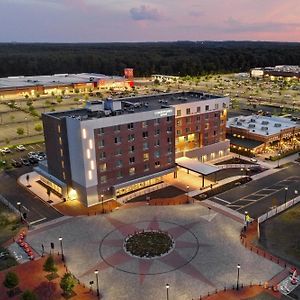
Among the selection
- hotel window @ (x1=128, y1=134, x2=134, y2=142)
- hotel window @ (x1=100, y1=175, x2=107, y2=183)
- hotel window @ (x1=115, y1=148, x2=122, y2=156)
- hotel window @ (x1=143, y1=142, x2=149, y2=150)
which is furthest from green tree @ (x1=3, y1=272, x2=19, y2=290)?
hotel window @ (x1=143, y1=142, x2=149, y2=150)

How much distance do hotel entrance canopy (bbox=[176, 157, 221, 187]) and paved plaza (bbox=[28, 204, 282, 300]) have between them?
1105cm

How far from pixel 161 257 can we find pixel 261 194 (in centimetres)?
3230

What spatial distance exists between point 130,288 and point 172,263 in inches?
320

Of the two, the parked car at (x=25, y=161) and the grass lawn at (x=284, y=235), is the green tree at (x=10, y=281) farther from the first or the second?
the parked car at (x=25, y=161)

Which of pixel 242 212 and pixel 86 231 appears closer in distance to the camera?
pixel 86 231

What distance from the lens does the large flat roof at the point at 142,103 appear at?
266 feet

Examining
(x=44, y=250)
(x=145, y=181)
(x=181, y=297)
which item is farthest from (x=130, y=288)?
(x=145, y=181)

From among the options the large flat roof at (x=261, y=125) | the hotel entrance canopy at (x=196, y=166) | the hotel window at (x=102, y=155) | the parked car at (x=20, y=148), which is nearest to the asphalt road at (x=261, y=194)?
the hotel entrance canopy at (x=196, y=166)

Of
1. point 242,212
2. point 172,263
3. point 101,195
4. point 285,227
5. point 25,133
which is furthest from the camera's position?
point 25,133

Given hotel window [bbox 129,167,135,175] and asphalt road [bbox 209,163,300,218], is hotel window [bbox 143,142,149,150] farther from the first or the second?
asphalt road [bbox 209,163,300,218]

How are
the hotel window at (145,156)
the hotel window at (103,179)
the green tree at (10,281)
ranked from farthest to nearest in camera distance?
the hotel window at (145,156), the hotel window at (103,179), the green tree at (10,281)

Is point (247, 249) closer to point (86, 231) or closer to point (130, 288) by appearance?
point (130, 288)

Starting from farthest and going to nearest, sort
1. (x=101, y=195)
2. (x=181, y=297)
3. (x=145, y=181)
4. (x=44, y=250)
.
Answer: (x=145, y=181)
(x=101, y=195)
(x=44, y=250)
(x=181, y=297)

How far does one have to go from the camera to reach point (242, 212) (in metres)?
71.1
